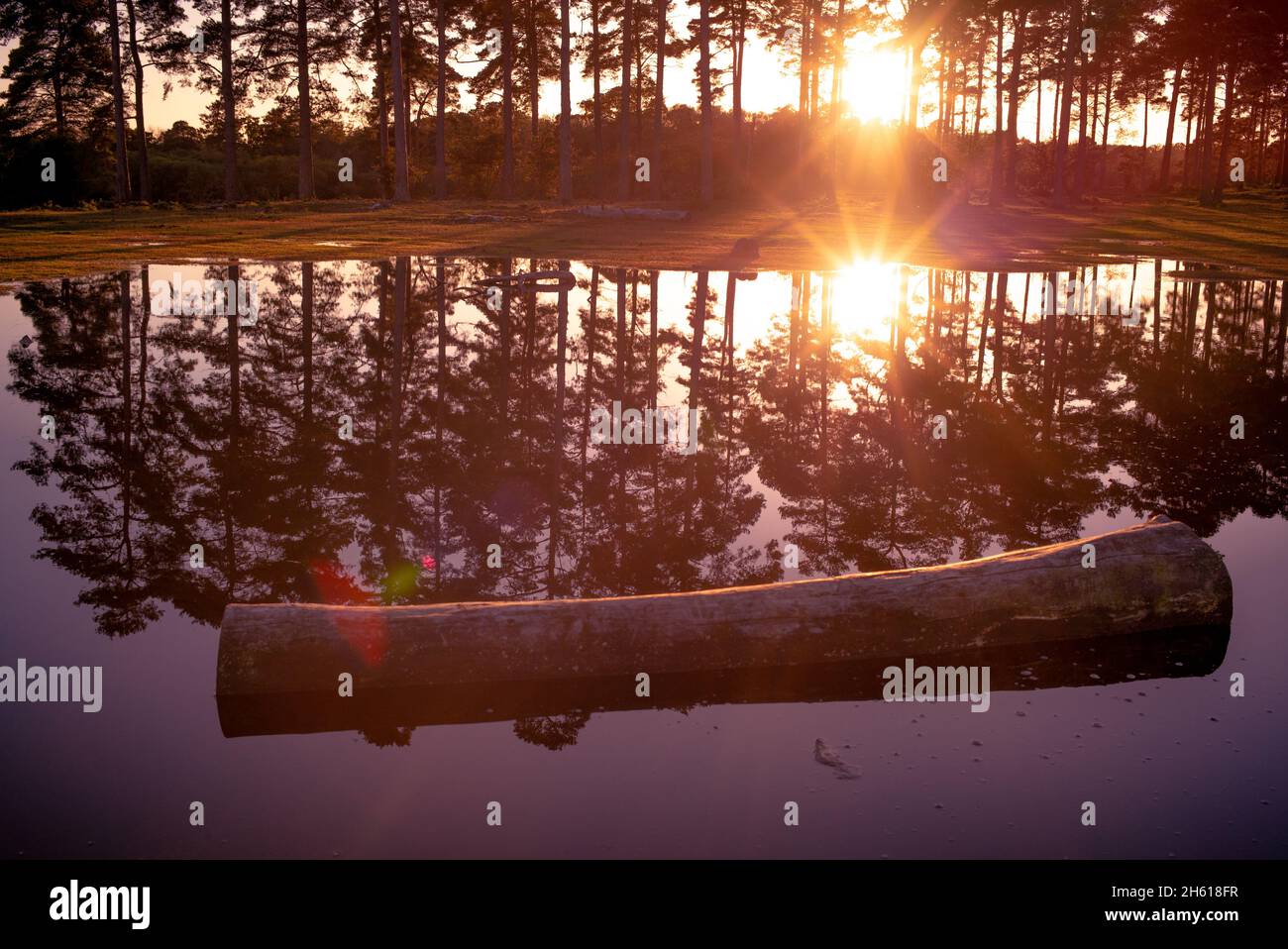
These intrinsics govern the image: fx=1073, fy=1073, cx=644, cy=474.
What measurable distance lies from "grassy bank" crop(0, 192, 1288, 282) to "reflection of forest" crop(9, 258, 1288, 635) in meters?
8.40

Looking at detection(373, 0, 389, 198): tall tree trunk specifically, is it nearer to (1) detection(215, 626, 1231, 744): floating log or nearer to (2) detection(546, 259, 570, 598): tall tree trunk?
(2) detection(546, 259, 570, 598): tall tree trunk

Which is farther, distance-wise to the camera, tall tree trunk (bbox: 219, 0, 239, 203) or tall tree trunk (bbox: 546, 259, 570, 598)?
tall tree trunk (bbox: 219, 0, 239, 203)

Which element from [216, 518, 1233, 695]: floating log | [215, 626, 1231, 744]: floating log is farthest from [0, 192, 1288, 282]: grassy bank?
[215, 626, 1231, 744]: floating log

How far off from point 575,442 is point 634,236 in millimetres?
25099

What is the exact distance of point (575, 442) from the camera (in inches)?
471

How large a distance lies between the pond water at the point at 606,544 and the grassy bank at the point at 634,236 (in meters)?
10.1

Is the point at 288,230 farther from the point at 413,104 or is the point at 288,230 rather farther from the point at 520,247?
the point at 413,104

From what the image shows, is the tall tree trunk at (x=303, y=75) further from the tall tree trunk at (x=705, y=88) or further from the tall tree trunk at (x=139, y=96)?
the tall tree trunk at (x=705, y=88)

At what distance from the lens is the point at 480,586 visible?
780cm

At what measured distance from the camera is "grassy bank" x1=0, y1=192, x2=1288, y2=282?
2933 cm

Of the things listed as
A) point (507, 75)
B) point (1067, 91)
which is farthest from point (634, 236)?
point (1067, 91)

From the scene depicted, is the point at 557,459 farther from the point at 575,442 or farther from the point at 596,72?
the point at 596,72

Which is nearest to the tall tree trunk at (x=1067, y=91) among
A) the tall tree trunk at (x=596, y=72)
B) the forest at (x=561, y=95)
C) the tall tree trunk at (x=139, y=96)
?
the forest at (x=561, y=95)

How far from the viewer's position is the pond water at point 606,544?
5031 mm
